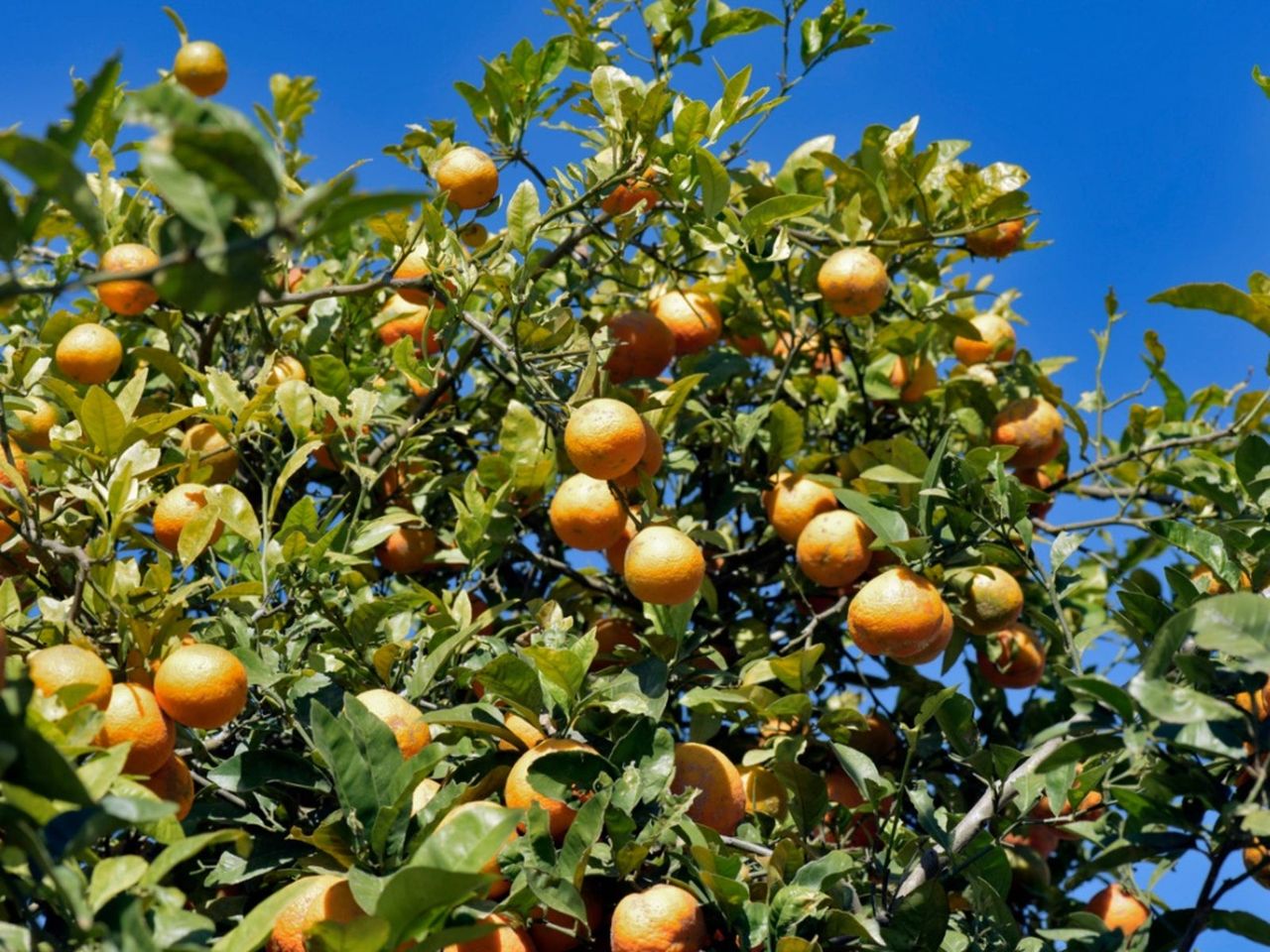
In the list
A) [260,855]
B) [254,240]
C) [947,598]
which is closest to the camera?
[254,240]

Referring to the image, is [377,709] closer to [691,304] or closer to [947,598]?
[947,598]

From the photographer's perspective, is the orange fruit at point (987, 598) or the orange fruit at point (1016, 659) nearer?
the orange fruit at point (987, 598)

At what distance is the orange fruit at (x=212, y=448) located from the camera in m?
2.55

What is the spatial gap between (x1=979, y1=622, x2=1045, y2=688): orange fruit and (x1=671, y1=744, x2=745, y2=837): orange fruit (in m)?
0.95

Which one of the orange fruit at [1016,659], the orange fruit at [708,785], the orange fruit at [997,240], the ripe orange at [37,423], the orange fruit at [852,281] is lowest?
the orange fruit at [708,785]

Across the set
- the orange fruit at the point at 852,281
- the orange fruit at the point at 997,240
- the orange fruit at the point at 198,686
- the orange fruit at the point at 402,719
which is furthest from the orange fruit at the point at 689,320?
the orange fruit at the point at 198,686

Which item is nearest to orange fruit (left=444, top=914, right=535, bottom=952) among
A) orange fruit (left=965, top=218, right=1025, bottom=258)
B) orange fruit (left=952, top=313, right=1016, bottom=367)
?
orange fruit (left=965, top=218, right=1025, bottom=258)

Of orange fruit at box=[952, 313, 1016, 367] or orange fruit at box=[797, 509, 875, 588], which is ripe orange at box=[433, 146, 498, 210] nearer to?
A: orange fruit at box=[797, 509, 875, 588]

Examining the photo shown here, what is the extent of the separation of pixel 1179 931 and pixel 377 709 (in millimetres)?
1245

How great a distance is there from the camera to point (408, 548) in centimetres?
286

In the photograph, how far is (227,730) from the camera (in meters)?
→ 2.12

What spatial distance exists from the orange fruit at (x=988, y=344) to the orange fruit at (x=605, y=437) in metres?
1.54

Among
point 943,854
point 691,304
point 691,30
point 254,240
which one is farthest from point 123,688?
point 691,30

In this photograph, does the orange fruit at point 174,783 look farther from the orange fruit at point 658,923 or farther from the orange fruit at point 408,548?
the orange fruit at point 408,548
